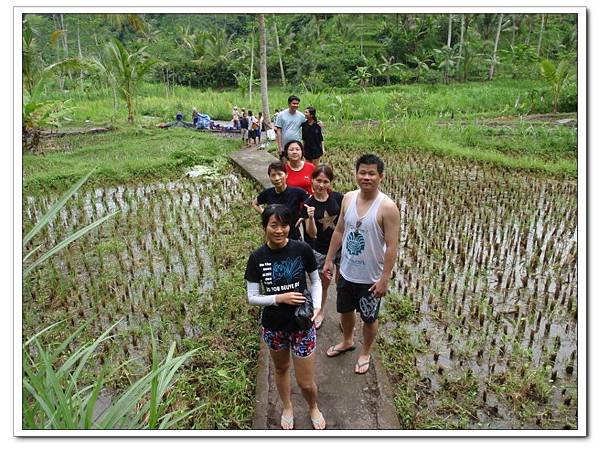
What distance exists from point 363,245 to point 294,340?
1.95 feet

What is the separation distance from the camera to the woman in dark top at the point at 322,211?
280cm

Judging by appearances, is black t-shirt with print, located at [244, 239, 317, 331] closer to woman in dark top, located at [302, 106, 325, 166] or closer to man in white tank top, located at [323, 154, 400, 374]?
man in white tank top, located at [323, 154, 400, 374]

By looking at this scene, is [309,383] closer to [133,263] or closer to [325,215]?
[325,215]

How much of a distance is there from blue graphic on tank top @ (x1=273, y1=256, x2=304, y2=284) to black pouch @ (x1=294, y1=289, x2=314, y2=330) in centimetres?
10

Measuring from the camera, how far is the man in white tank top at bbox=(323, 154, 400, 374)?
89.7 inches

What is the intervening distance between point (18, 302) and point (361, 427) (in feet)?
5.48

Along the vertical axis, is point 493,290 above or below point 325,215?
below

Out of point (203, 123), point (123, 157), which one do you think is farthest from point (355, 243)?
point (203, 123)

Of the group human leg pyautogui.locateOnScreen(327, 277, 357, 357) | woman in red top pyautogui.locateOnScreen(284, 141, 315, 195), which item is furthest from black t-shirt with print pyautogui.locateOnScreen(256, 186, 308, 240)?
human leg pyautogui.locateOnScreen(327, 277, 357, 357)

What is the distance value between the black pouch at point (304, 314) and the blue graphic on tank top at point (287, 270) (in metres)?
0.10

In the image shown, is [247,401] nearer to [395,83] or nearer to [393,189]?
[393,189]

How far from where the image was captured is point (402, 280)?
396 centimetres

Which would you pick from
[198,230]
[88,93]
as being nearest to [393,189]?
[198,230]

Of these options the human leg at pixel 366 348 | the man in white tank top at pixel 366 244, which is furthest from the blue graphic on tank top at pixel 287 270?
the human leg at pixel 366 348
